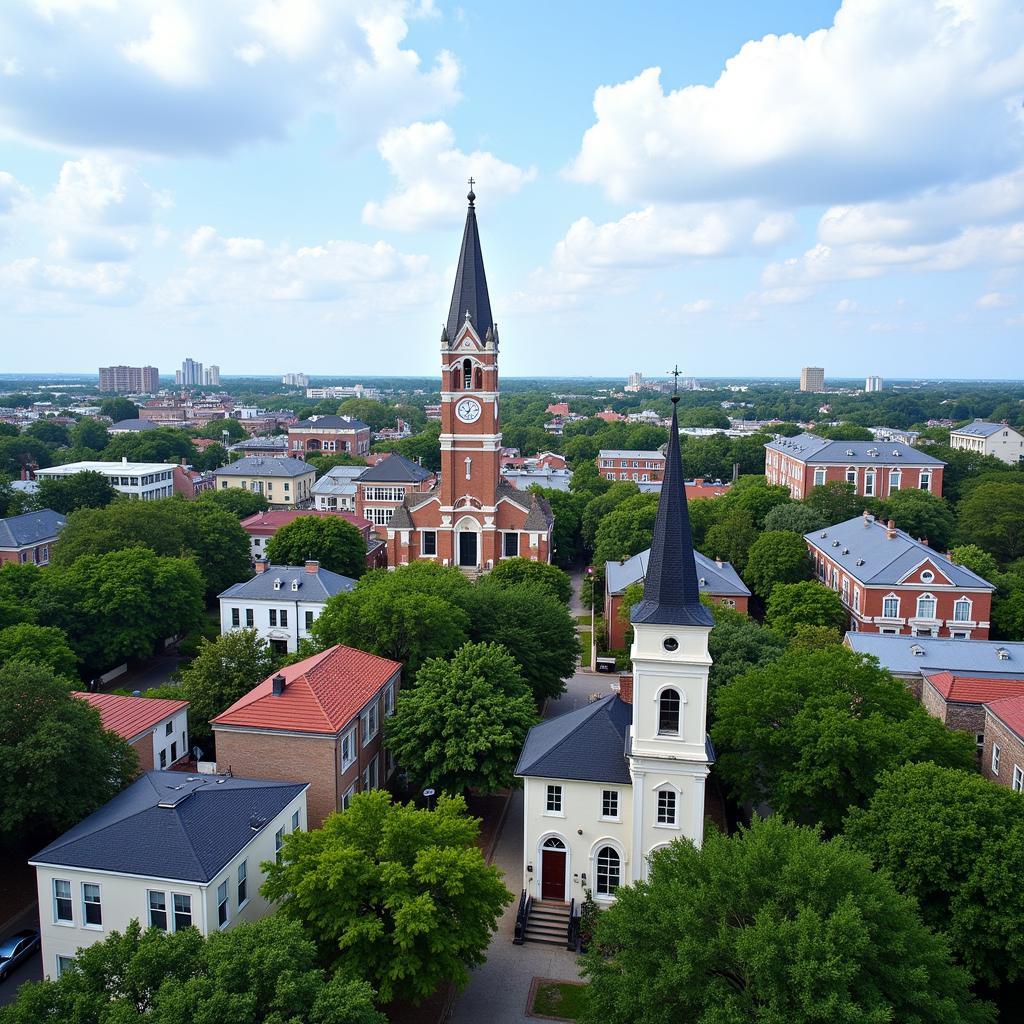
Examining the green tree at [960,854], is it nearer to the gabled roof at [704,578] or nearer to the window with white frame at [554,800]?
the window with white frame at [554,800]

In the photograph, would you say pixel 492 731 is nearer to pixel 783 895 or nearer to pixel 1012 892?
pixel 783 895

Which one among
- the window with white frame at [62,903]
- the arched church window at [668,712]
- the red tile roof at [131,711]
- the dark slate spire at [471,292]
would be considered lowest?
the window with white frame at [62,903]

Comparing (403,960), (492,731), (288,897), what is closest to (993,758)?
(492,731)

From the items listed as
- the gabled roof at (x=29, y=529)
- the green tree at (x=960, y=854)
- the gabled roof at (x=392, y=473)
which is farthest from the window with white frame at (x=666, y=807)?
the gabled roof at (x=392, y=473)

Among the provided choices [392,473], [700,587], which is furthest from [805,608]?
[392,473]

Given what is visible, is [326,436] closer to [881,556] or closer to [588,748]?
[881,556]

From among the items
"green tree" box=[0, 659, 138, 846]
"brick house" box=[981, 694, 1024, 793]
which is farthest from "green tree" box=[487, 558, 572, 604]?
"green tree" box=[0, 659, 138, 846]

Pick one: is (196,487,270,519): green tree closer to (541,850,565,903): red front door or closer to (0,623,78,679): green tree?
(0,623,78,679): green tree
